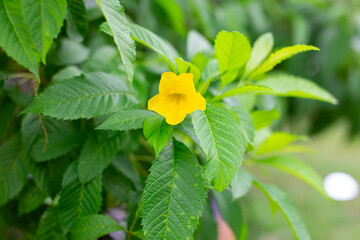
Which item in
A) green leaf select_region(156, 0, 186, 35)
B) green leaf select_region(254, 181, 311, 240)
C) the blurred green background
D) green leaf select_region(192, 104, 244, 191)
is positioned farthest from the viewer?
the blurred green background

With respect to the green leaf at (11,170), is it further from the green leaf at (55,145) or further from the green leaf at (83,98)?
the green leaf at (83,98)

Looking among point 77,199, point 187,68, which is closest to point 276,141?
point 187,68

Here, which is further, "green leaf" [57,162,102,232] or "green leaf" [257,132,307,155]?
"green leaf" [257,132,307,155]

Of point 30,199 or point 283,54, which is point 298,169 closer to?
point 283,54

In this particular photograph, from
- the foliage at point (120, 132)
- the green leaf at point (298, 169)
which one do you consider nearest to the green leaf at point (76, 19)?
the foliage at point (120, 132)

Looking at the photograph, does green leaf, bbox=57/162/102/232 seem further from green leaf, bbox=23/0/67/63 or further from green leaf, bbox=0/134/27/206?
green leaf, bbox=23/0/67/63

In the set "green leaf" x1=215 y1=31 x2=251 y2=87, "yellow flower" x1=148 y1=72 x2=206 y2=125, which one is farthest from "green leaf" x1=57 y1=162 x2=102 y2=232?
"green leaf" x1=215 y1=31 x2=251 y2=87
